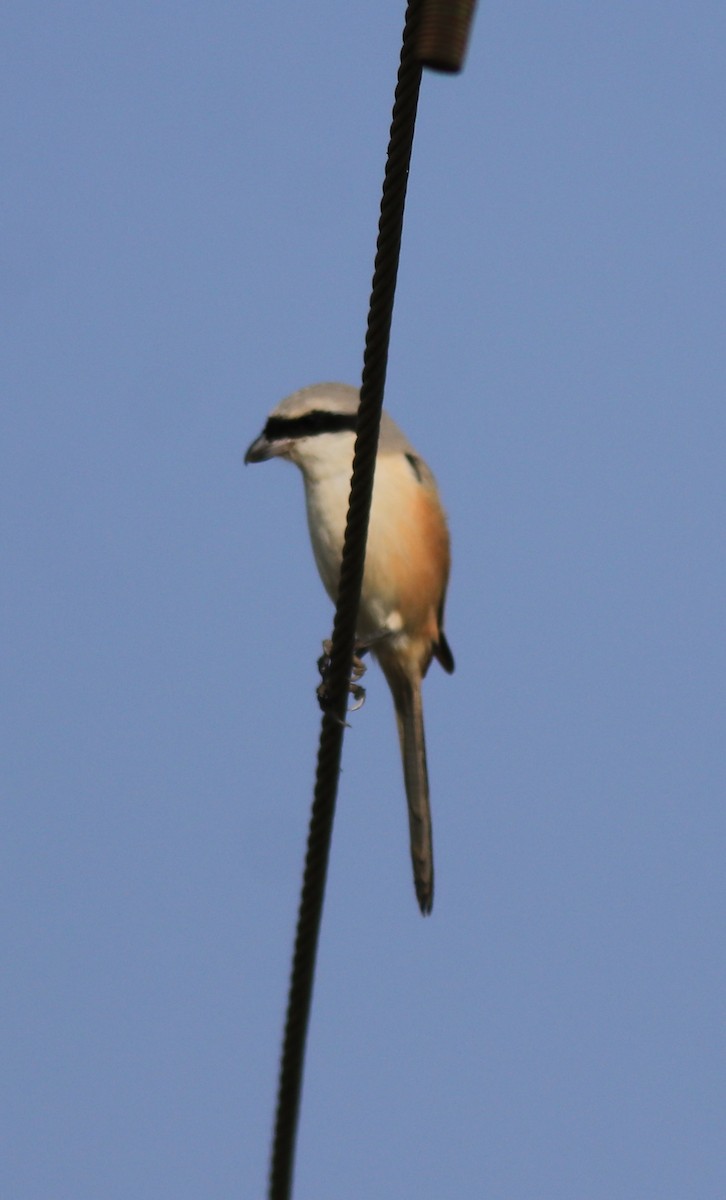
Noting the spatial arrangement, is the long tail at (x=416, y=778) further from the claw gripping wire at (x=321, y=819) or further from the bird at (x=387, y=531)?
the claw gripping wire at (x=321, y=819)

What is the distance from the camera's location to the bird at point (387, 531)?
5.47 m

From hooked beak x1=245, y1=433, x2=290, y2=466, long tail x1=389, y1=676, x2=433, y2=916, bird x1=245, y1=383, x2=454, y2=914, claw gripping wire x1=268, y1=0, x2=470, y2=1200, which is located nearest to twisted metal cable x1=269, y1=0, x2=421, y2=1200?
claw gripping wire x1=268, y1=0, x2=470, y2=1200

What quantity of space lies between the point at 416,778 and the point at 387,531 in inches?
32.6

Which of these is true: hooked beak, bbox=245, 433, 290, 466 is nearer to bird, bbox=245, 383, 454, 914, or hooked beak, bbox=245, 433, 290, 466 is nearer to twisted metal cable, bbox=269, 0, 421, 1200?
bird, bbox=245, 383, 454, 914

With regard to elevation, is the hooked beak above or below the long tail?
above

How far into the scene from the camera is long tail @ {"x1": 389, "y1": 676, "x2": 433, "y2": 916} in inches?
203

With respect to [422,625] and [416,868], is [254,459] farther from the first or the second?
[416,868]

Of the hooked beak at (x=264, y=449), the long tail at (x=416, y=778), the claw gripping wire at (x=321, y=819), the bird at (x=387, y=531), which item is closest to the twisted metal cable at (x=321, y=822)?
the claw gripping wire at (x=321, y=819)

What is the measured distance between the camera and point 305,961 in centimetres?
329

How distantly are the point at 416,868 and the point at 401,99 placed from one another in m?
3.00

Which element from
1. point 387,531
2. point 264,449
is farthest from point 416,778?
point 264,449

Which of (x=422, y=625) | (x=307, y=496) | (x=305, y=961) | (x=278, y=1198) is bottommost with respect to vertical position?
(x=278, y=1198)

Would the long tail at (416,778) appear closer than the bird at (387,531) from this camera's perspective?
Yes

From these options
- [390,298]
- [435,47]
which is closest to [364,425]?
[390,298]
